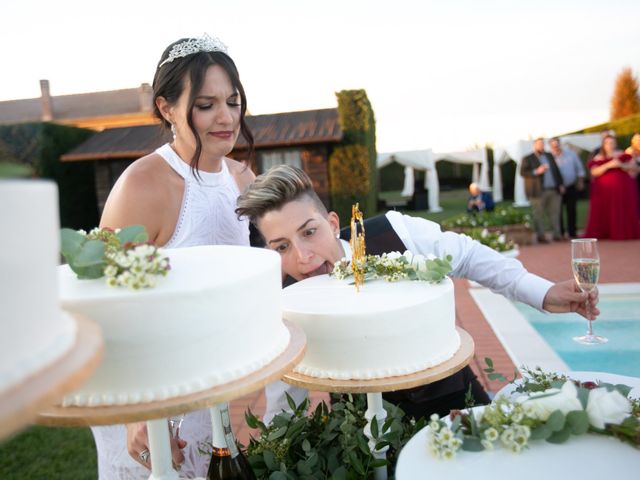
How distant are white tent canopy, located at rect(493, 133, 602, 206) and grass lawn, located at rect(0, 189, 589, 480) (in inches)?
776

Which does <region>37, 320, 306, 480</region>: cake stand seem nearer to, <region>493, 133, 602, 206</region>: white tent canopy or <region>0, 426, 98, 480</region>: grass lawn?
<region>0, 426, 98, 480</region>: grass lawn

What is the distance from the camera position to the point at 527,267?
9.70 meters

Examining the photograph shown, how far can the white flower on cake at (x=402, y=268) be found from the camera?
200 centimetres

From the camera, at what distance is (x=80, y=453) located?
14.1 feet

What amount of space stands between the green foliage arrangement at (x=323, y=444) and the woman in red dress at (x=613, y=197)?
12.3m

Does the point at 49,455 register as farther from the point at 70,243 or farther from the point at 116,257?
the point at 116,257

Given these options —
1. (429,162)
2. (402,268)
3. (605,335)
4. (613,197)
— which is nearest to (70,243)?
(402,268)

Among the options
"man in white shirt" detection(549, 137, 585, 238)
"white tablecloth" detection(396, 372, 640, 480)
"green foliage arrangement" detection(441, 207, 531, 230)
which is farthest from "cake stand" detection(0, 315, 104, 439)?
"man in white shirt" detection(549, 137, 585, 238)

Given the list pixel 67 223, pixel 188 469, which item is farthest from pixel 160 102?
pixel 67 223

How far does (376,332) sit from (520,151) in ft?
76.8

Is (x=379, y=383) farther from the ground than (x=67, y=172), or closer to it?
closer to it

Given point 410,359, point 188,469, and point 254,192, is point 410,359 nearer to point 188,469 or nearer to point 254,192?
point 254,192

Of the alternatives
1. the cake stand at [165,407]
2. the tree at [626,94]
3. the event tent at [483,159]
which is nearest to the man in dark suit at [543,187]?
the event tent at [483,159]

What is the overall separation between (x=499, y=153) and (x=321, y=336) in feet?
88.8
